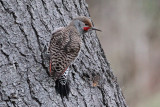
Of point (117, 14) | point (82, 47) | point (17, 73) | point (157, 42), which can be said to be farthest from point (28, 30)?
point (157, 42)

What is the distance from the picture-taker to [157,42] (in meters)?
10.0

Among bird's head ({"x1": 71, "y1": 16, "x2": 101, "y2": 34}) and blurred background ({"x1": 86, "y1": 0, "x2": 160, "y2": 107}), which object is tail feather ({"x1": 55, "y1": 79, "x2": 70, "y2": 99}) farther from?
blurred background ({"x1": 86, "y1": 0, "x2": 160, "y2": 107})

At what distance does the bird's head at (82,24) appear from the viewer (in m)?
3.25

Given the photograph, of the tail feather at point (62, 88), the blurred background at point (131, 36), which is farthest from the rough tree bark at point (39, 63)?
the blurred background at point (131, 36)

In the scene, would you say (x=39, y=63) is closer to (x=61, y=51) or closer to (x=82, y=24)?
(x=61, y=51)

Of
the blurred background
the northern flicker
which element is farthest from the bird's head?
the blurred background

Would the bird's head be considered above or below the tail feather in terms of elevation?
above

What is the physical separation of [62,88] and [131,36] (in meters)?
7.00

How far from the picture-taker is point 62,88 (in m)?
2.82

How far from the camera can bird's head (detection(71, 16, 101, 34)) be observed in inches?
128

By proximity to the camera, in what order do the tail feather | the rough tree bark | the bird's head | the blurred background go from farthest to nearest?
1. the blurred background
2. the bird's head
3. the tail feather
4. the rough tree bark

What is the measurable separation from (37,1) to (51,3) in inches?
6.5

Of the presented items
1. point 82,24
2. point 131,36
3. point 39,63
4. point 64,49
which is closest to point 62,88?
point 39,63

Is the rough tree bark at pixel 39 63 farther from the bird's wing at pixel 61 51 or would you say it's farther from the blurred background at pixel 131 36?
the blurred background at pixel 131 36
